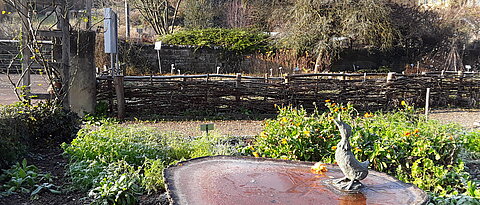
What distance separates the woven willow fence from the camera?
8.92 metres

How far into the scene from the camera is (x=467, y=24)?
18.8 m

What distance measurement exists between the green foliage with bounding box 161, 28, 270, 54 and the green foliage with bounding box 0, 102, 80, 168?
36.3 ft

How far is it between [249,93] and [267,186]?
627 centimetres

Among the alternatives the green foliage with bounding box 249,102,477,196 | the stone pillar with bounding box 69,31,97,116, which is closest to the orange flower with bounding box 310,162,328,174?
the green foliage with bounding box 249,102,477,196

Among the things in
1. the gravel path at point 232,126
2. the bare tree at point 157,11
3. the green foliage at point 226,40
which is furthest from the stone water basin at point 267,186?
the bare tree at point 157,11

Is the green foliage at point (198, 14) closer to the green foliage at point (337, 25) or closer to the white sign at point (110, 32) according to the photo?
the green foliage at point (337, 25)

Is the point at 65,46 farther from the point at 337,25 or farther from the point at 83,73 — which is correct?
the point at 337,25

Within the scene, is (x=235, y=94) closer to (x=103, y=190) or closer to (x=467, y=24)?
(x=103, y=190)

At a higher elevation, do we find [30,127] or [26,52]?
[26,52]

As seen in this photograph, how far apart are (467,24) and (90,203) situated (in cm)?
1931

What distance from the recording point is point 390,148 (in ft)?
14.5

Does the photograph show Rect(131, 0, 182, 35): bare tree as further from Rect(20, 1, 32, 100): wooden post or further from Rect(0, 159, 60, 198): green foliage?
Rect(0, 159, 60, 198): green foliage

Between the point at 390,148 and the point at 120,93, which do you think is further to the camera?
the point at 120,93

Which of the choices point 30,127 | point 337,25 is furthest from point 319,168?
point 337,25
